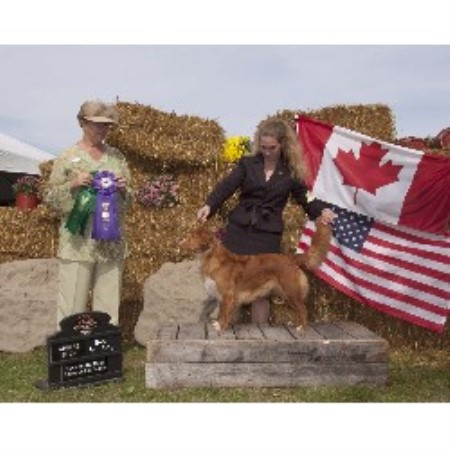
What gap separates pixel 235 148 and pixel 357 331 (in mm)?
3493

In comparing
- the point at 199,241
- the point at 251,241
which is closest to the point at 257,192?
the point at 251,241

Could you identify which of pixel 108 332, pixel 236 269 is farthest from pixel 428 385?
pixel 108 332

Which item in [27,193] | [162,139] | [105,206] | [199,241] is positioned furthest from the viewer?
[27,193]

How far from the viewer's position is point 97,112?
633cm

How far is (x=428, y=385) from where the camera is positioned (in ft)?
21.7

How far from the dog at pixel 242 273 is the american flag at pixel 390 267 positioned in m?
1.79

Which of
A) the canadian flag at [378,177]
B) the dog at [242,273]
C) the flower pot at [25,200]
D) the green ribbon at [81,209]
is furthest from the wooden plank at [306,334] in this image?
the flower pot at [25,200]

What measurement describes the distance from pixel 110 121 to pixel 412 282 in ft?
12.7

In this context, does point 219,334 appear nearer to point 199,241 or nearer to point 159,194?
point 199,241

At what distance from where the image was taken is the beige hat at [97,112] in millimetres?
6316

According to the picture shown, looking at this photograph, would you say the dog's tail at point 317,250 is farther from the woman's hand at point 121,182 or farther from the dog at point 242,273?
the woman's hand at point 121,182

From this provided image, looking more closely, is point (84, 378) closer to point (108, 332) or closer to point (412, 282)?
point (108, 332)

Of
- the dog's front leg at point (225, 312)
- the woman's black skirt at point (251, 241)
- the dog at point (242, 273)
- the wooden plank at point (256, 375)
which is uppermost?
the woman's black skirt at point (251, 241)

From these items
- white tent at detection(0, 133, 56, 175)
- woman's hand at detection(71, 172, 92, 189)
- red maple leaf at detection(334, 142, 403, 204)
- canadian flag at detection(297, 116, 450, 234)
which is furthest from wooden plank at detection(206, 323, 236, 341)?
white tent at detection(0, 133, 56, 175)
